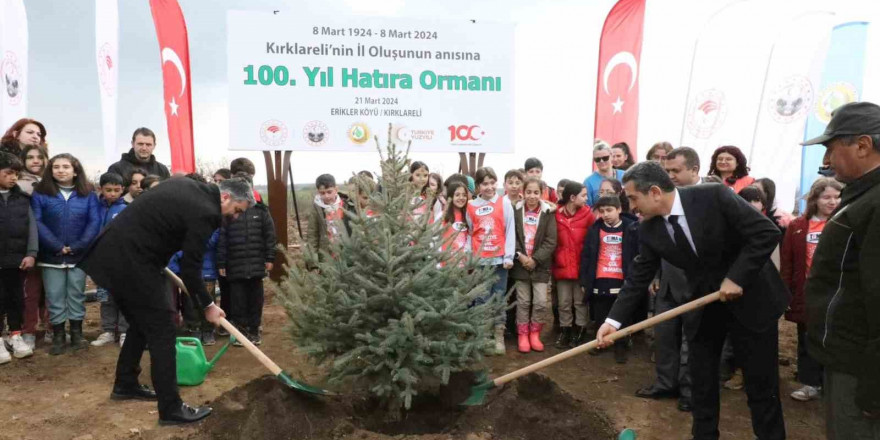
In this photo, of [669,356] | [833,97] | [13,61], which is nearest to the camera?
[669,356]

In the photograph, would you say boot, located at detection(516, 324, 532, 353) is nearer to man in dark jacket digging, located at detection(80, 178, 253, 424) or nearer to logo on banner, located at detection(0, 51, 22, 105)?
man in dark jacket digging, located at detection(80, 178, 253, 424)

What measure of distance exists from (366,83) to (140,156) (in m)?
3.28

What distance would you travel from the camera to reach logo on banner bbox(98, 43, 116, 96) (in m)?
8.63

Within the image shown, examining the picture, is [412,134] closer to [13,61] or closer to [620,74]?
[620,74]

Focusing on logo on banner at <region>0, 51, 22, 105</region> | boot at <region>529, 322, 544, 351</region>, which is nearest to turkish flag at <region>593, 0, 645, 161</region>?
boot at <region>529, 322, 544, 351</region>

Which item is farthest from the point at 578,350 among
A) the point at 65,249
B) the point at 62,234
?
the point at 62,234

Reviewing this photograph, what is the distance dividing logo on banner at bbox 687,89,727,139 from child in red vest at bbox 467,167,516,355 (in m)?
5.73

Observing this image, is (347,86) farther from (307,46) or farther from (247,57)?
(247,57)

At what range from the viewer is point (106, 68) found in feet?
28.8

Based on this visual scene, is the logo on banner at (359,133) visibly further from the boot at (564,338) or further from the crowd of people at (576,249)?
the boot at (564,338)

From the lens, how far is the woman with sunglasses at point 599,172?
7.13 metres

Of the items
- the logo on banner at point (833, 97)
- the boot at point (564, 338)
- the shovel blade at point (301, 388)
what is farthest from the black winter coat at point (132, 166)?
the logo on banner at point (833, 97)

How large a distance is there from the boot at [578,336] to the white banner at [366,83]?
3.51 metres

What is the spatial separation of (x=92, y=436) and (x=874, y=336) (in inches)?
190
